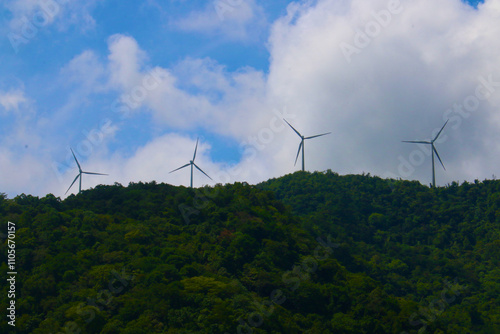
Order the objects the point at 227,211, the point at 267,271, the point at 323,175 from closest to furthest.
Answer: the point at 267,271, the point at 227,211, the point at 323,175

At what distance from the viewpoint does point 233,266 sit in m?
71.4

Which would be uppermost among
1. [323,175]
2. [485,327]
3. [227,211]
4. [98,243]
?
[323,175]

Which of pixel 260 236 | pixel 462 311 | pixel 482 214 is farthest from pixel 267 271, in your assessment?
pixel 482 214

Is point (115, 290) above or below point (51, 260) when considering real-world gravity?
below

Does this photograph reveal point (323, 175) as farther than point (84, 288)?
Yes

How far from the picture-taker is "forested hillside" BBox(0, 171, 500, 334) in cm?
5834

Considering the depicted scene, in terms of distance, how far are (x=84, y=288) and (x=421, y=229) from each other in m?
73.9

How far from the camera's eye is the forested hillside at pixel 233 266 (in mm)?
58344

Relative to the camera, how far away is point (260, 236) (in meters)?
78.9

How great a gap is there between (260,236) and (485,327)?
33.5 m

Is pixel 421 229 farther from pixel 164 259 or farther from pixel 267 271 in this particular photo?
pixel 164 259

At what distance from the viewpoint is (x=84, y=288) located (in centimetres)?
6188

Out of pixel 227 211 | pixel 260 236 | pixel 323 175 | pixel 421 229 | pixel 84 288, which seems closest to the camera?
pixel 84 288

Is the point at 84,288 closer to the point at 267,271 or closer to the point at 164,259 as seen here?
the point at 164,259
